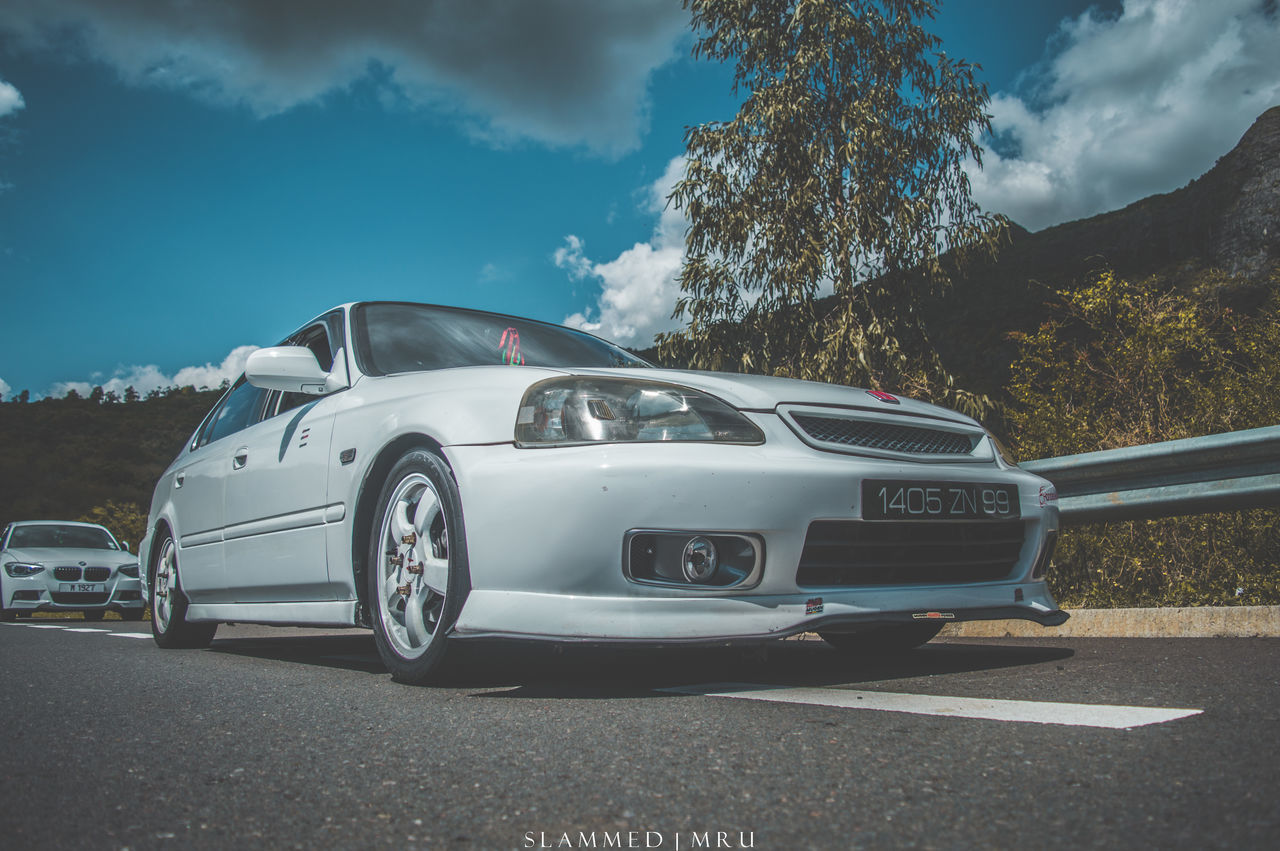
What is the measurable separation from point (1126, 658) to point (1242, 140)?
5269 cm

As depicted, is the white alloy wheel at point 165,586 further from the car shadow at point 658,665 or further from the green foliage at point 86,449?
the green foliage at point 86,449

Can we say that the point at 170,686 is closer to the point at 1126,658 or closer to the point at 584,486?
the point at 584,486

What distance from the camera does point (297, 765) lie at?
6.88 ft

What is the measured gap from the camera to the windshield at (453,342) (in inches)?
161

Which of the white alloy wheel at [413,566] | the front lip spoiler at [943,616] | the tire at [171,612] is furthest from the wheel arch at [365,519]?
the tire at [171,612]

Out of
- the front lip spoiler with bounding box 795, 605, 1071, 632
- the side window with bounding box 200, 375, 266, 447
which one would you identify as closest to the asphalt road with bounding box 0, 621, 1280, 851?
the front lip spoiler with bounding box 795, 605, 1071, 632

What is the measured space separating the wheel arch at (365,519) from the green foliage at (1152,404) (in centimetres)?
371

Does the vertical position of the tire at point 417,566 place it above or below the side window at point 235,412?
below

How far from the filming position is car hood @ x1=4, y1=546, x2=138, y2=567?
12867 millimetres

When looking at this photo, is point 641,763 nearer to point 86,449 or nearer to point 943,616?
point 943,616

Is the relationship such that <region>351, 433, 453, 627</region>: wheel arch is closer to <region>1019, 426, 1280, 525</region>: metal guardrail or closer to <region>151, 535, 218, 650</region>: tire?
<region>151, 535, 218, 650</region>: tire

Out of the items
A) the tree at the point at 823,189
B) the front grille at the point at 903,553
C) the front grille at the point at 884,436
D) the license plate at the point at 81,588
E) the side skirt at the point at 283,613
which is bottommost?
the license plate at the point at 81,588

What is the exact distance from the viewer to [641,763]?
6.57 ft

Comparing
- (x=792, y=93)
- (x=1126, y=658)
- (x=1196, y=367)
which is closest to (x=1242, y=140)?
(x=792, y=93)
